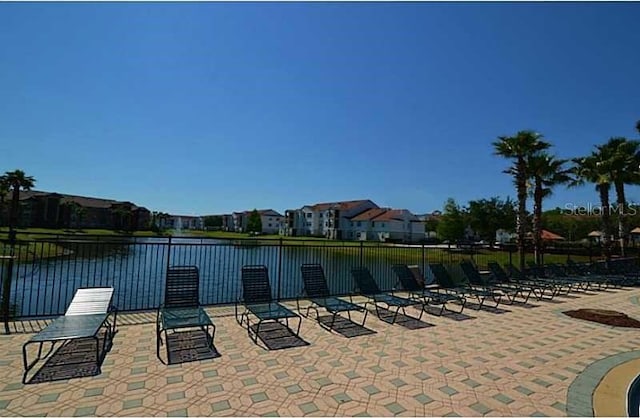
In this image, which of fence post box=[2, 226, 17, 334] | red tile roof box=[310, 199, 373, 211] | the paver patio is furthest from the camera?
red tile roof box=[310, 199, 373, 211]

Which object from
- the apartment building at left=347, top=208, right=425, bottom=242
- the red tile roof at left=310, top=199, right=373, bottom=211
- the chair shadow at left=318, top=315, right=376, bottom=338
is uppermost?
the red tile roof at left=310, top=199, right=373, bottom=211

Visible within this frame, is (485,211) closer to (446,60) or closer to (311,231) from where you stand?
(446,60)

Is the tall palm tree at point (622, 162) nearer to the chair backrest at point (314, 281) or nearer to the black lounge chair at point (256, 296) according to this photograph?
the chair backrest at point (314, 281)

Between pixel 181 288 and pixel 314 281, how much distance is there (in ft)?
8.69

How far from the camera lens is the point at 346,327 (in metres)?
6.27

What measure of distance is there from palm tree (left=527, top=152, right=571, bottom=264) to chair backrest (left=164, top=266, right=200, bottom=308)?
666 inches

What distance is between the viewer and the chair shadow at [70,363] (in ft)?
12.7

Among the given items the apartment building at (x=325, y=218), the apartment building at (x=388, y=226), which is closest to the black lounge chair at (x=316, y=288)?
the apartment building at (x=388, y=226)

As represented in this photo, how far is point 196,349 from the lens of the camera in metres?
4.88

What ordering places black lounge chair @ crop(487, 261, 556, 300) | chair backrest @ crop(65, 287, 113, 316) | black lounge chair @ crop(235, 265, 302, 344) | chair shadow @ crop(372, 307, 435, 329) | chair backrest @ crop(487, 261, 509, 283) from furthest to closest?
1. chair backrest @ crop(487, 261, 509, 283)
2. black lounge chair @ crop(487, 261, 556, 300)
3. chair shadow @ crop(372, 307, 435, 329)
4. black lounge chair @ crop(235, 265, 302, 344)
5. chair backrest @ crop(65, 287, 113, 316)

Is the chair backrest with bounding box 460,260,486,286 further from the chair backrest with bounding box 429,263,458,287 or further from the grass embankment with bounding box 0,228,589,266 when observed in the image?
the grass embankment with bounding box 0,228,589,266

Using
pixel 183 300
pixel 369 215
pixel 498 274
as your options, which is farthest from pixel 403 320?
pixel 369 215

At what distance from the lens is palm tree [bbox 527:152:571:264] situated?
55.7 feet

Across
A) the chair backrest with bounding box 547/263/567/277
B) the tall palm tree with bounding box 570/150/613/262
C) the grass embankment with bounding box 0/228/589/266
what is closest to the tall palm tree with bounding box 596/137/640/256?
the tall palm tree with bounding box 570/150/613/262
